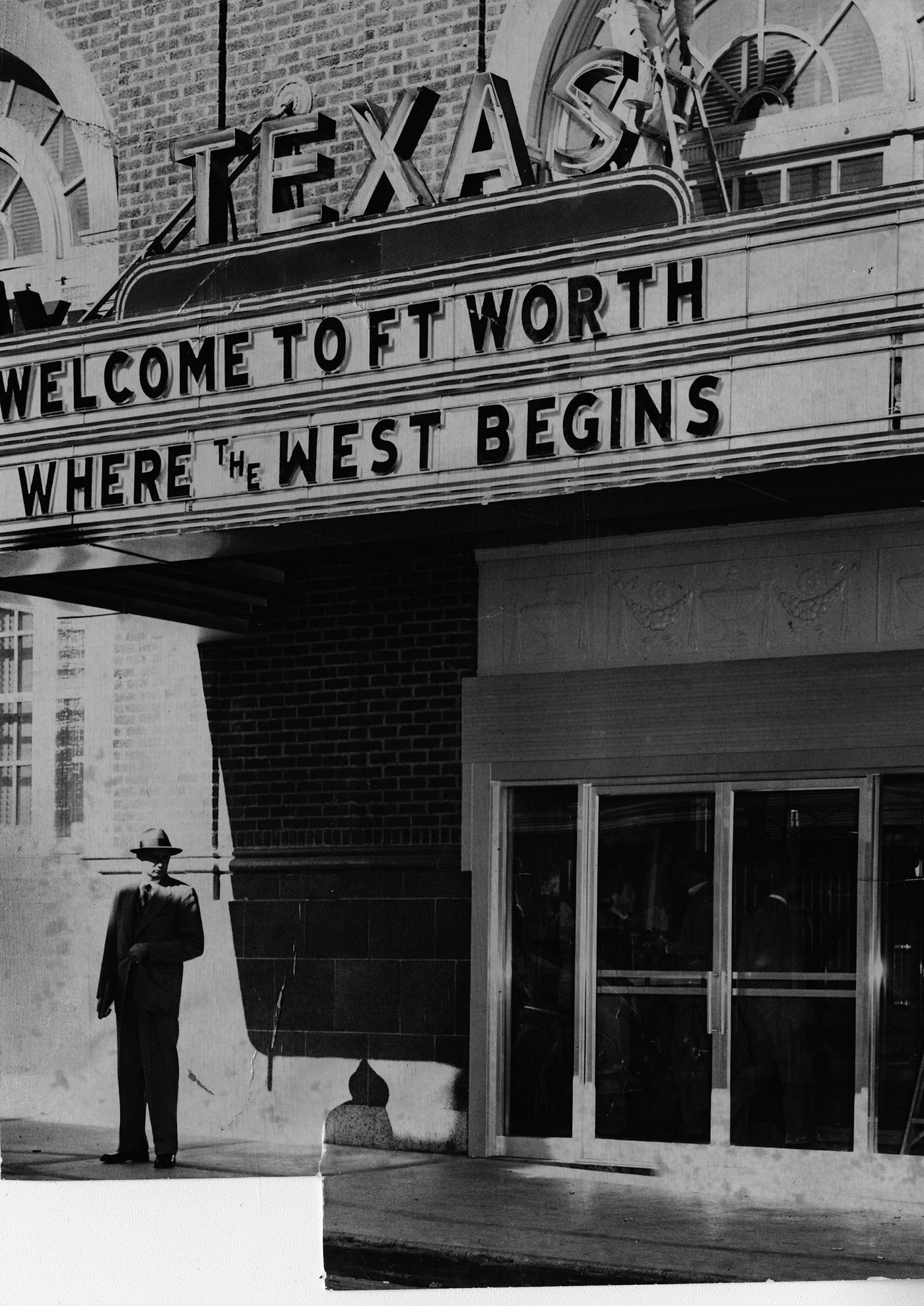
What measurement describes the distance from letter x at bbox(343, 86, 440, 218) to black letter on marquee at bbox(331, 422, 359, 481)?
3.18ft

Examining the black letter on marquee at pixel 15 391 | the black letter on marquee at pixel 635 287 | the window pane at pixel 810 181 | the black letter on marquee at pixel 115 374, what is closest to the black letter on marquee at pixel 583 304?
the black letter on marquee at pixel 635 287

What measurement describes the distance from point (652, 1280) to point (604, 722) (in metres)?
2.81

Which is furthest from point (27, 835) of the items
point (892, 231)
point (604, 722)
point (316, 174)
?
point (892, 231)

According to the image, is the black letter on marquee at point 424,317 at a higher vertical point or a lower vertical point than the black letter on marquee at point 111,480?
higher

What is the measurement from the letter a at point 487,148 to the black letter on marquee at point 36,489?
241 cm

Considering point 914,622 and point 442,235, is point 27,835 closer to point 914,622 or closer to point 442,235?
point 442,235

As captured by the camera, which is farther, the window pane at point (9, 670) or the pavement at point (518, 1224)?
the window pane at point (9, 670)

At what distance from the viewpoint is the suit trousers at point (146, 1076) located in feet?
29.3

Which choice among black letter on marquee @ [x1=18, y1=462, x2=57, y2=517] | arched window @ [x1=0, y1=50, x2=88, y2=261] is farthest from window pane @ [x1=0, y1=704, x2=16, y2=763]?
arched window @ [x1=0, y1=50, x2=88, y2=261]

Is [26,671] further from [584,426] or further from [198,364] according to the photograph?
[584,426]

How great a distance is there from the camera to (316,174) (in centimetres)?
824

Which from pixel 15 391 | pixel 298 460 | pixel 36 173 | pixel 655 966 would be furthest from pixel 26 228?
pixel 655 966

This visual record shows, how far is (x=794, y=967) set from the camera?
834 cm

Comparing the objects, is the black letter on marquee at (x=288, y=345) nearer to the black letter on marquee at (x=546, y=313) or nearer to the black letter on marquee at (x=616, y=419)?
the black letter on marquee at (x=546, y=313)
